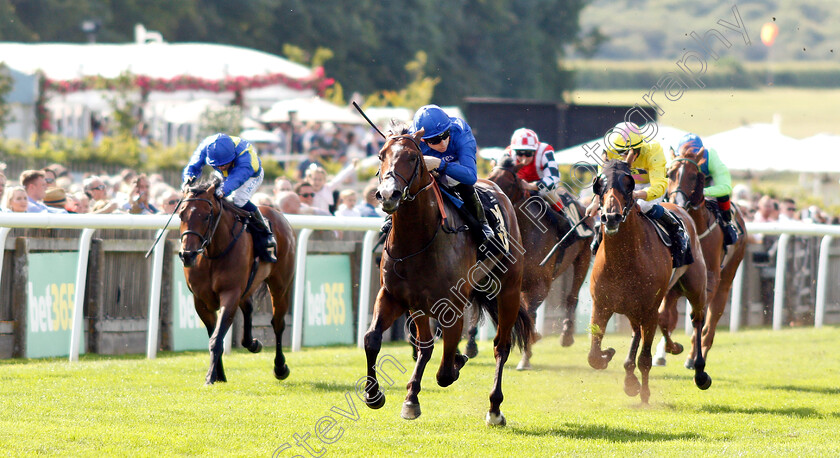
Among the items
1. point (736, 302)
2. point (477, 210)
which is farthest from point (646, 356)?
point (736, 302)

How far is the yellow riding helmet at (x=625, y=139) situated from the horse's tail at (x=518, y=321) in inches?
55.5

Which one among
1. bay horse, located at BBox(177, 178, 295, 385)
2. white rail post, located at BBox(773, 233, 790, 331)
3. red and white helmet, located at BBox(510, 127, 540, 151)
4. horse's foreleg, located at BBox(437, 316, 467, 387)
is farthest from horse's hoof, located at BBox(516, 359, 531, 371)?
white rail post, located at BBox(773, 233, 790, 331)

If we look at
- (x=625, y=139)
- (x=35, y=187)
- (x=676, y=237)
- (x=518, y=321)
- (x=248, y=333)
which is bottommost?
(x=248, y=333)

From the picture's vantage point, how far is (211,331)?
8.22 m

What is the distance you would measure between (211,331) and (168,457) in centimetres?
297

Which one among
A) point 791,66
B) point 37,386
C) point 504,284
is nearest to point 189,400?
point 37,386

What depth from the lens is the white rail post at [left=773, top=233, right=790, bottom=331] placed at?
13211 mm

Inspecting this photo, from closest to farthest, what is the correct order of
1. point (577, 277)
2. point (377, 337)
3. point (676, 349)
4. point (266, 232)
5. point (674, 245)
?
1. point (377, 337)
2. point (674, 245)
3. point (266, 232)
4. point (676, 349)
5. point (577, 277)

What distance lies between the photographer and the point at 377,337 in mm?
6043

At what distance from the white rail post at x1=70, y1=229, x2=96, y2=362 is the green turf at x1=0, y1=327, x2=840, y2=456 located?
0.19 m

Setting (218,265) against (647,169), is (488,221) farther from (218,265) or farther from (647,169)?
(218,265)

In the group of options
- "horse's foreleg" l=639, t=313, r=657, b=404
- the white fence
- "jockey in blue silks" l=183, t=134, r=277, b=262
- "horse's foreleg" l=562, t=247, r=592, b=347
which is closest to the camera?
"horse's foreleg" l=639, t=313, r=657, b=404

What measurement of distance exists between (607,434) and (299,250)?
4517 millimetres

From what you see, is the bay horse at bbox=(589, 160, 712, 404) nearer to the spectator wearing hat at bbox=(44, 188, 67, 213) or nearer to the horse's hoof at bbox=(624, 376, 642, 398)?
the horse's hoof at bbox=(624, 376, 642, 398)
